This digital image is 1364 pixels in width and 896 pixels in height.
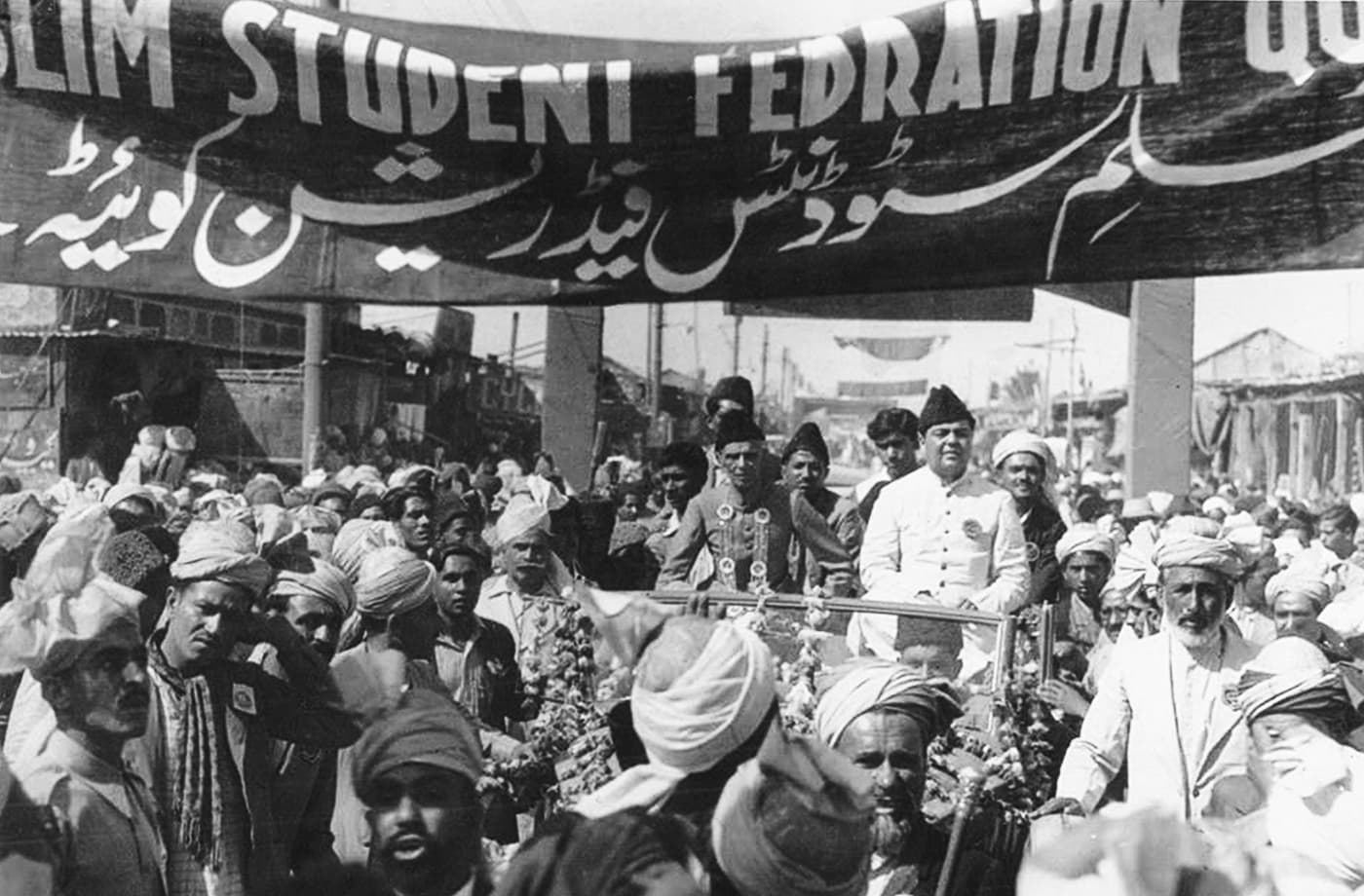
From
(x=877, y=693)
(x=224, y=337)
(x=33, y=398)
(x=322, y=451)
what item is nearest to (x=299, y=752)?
(x=877, y=693)

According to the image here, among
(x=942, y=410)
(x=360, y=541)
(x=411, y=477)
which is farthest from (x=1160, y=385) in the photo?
(x=411, y=477)

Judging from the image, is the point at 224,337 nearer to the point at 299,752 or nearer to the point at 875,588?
the point at 875,588

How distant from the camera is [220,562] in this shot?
3502 mm

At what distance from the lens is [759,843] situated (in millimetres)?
2410

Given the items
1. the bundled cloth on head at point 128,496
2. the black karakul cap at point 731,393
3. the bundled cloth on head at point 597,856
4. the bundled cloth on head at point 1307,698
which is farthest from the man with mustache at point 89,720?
the bundled cloth on head at point 128,496

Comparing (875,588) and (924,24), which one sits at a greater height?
(924,24)

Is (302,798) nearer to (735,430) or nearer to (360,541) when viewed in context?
(735,430)

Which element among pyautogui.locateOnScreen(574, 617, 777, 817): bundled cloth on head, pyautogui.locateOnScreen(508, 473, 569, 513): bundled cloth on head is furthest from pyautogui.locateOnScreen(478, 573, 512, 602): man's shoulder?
pyautogui.locateOnScreen(574, 617, 777, 817): bundled cloth on head

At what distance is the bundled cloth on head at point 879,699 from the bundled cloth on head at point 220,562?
4.11 feet

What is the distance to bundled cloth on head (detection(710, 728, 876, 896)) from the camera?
2.39m

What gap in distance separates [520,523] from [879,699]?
2318 mm

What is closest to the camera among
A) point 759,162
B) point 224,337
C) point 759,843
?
point 759,843

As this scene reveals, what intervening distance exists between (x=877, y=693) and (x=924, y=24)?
5.45 ft

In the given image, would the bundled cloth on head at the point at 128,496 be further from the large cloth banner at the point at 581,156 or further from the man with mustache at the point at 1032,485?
the man with mustache at the point at 1032,485
